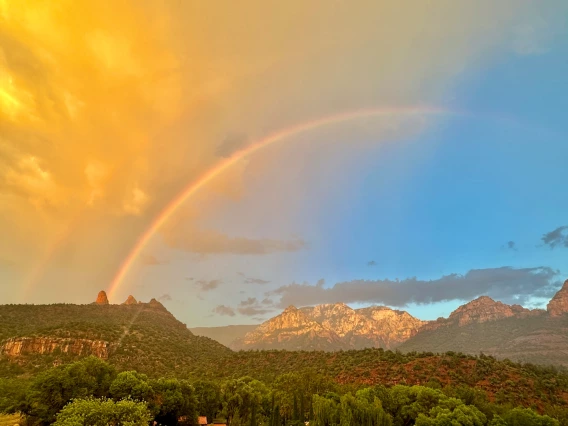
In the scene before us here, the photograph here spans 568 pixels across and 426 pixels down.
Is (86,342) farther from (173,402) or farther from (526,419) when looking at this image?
(526,419)

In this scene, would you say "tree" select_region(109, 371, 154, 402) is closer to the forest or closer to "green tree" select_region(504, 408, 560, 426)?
the forest

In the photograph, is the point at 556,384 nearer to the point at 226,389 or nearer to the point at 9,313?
the point at 226,389

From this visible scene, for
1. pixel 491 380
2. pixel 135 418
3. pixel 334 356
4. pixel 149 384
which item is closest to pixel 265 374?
pixel 334 356

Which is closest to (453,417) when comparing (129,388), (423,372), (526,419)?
(526,419)

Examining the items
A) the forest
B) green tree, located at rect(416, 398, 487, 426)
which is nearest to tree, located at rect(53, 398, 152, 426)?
the forest

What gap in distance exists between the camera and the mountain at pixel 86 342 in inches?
4040

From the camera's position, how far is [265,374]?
102125 mm

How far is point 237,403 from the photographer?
65.2 metres

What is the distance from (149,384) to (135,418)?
2226cm

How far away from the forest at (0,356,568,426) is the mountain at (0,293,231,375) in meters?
43.6

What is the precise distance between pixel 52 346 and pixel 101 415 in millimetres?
87151

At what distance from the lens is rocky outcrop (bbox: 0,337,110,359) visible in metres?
102

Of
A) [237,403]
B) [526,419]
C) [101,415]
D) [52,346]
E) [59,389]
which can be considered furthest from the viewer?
[52,346]

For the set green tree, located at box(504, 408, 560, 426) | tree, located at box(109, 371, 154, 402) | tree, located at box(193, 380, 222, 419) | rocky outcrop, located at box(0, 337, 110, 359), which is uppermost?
rocky outcrop, located at box(0, 337, 110, 359)
